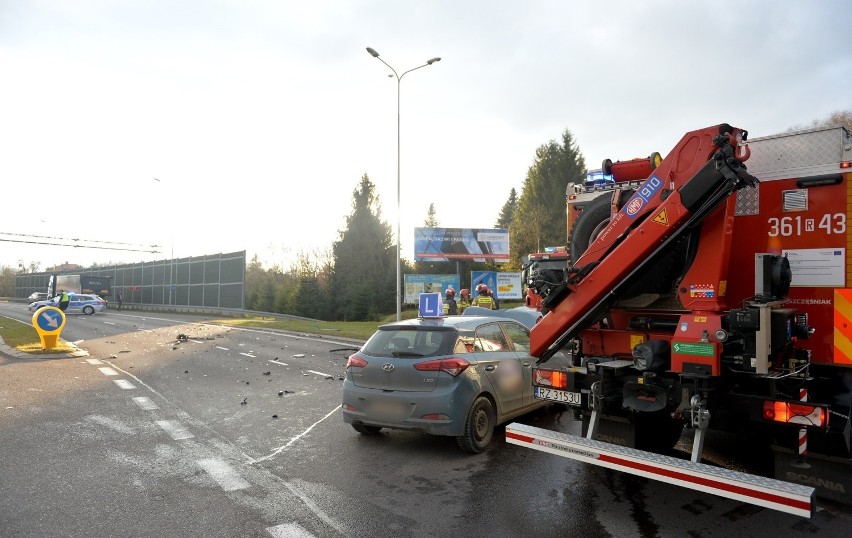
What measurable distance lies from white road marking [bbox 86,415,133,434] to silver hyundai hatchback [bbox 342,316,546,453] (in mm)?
3071

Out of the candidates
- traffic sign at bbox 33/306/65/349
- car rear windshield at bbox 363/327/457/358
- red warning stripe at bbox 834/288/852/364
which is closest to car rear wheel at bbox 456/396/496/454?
car rear windshield at bbox 363/327/457/358

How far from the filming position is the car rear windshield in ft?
20.9

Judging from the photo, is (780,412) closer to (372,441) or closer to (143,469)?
(372,441)

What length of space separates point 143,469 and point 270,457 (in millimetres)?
1245

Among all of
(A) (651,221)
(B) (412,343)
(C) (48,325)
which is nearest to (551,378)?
(B) (412,343)

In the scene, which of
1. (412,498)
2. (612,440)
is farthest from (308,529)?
(612,440)

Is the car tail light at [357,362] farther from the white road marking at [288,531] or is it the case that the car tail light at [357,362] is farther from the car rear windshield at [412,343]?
the white road marking at [288,531]

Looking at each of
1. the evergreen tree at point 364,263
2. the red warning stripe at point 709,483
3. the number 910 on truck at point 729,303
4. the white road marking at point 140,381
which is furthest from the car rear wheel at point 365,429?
the evergreen tree at point 364,263

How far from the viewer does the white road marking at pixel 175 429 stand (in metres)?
7.04

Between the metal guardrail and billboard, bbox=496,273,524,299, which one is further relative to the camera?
the metal guardrail

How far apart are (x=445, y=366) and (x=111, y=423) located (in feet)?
15.9

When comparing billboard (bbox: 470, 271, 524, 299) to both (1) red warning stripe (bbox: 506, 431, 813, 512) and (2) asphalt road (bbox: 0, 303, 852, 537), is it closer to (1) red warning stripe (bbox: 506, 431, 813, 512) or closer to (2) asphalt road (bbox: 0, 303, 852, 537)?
(2) asphalt road (bbox: 0, 303, 852, 537)

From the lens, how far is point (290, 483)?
17.4 feet

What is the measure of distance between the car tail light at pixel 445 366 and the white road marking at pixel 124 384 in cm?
697
